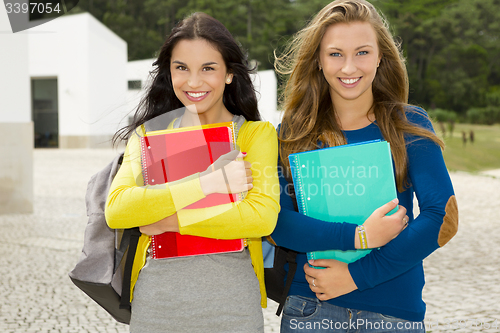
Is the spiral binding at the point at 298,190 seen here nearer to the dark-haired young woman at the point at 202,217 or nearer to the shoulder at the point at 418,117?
the dark-haired young woman at the point at 202,217

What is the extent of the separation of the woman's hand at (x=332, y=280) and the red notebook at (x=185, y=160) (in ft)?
0.98

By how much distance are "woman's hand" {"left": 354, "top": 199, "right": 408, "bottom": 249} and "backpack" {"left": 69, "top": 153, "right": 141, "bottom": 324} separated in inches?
32.3

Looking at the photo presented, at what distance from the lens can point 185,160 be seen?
1701 millimetres

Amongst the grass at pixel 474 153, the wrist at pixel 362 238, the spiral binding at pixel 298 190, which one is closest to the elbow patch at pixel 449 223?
the wrist at pixel 362 238

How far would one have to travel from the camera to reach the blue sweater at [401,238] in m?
1.55

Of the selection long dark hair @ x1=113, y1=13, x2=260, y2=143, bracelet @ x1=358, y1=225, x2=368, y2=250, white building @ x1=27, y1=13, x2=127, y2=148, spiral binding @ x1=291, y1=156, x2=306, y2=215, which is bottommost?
bracelet @ x1=358, y1=225, x2=368, y2=250

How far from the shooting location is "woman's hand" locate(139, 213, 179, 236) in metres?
1.65

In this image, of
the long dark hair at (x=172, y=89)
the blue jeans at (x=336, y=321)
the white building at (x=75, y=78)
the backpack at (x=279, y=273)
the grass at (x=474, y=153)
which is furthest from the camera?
the white building at (x=75, y=78)

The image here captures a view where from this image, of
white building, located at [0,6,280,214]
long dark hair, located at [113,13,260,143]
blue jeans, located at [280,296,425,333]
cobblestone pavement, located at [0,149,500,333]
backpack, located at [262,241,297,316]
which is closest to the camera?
blue jeans, located at [280,296,425,333]

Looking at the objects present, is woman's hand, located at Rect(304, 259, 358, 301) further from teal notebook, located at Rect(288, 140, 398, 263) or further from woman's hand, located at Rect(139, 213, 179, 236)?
woman's hand, located at Rect(139, 213, 179, 236)

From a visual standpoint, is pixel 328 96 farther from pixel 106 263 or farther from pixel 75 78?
pixel 75 78

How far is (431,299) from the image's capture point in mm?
4449

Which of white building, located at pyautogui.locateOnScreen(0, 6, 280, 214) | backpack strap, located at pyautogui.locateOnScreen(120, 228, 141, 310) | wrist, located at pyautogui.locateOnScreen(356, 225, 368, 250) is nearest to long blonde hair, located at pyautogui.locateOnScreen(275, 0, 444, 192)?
wrist, located at pyautogui.locateOnScreen(356, 225, 368, 250)

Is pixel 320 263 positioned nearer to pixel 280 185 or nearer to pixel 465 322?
pixel 280 185
